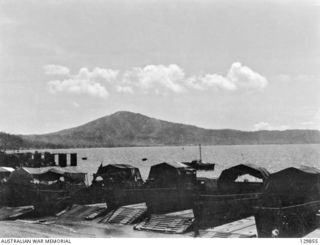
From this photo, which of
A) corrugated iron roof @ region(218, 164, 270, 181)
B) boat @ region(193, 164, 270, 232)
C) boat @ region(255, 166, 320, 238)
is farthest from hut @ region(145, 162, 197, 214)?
boat @ region(255, 166, 320, 238)

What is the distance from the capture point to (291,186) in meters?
27.0

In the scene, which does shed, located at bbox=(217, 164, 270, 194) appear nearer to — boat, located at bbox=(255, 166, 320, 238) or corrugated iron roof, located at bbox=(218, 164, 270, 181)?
corrugated iron roof, located at bbox=(218, 164, 270, 181)

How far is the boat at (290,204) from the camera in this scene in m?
23.0

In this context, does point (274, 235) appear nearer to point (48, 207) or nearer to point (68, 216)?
point (68, 216)

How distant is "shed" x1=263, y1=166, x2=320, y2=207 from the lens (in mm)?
26734

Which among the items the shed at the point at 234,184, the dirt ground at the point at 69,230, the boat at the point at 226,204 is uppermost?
the shed at the point at 234,184

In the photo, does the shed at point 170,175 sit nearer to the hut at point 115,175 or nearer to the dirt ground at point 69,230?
the hut at point 115,175

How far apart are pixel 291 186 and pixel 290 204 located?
1119 mm

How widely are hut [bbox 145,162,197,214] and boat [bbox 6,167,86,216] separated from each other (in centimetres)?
767

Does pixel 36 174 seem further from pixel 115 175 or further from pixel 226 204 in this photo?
pixel 226 204

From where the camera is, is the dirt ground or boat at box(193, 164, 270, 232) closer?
boat at box(193, 164, 270, 232)

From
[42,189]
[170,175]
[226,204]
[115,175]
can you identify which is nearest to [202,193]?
[170,175]

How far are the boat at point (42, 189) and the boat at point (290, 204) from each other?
17.9 metres

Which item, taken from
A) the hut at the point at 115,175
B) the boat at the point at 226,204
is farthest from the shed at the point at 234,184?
the hut at the point at 115,175
